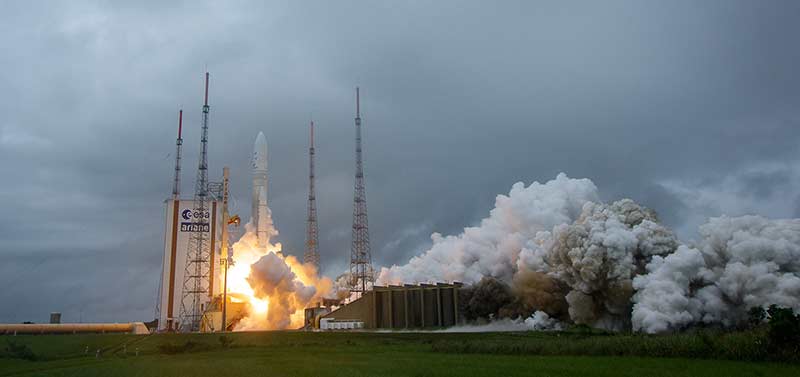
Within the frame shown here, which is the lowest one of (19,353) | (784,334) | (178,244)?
(19,353)

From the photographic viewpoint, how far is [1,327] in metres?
83.4

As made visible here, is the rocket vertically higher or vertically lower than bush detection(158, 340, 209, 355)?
higher

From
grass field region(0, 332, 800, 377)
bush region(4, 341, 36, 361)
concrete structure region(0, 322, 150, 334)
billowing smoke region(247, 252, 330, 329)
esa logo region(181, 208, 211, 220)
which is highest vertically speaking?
esa logo region(181, 208, 211, 220)

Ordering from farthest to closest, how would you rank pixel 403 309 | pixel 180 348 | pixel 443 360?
pixel 403 309
pixel 180 348
pixel 443 360

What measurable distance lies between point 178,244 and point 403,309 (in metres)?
34.1

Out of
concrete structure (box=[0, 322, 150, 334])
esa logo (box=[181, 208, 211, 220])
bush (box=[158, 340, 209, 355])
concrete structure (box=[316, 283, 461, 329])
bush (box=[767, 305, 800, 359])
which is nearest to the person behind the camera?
bush (box=[767, 305, 800, 359])

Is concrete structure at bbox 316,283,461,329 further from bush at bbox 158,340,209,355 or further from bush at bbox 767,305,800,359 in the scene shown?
bush at bbox 767,305,800,359

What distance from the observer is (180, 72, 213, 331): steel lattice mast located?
8988 centimetres

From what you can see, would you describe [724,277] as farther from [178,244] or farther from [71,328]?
[71,328]

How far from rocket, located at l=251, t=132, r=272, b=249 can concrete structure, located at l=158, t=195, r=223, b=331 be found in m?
6.35

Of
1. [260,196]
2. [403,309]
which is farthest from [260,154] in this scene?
[403,309]

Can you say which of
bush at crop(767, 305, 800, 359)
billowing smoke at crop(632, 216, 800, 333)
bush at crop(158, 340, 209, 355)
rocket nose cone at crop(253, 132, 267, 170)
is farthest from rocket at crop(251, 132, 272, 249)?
bush at crop(767, 305, 800, 359)

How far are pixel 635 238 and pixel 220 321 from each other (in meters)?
53.5

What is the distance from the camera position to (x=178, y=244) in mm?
95250
